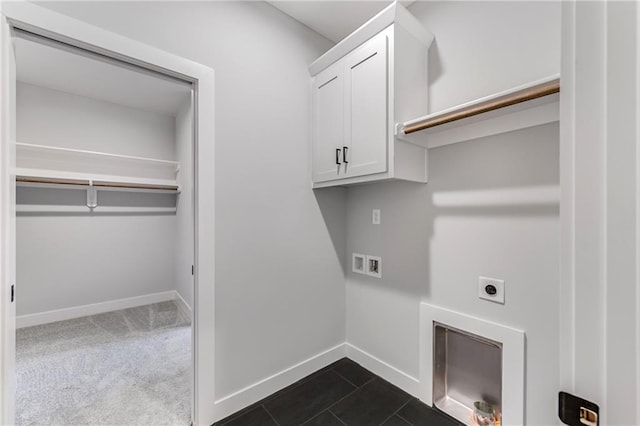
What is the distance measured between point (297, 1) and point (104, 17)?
1.14 metres

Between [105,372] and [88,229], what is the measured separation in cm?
190

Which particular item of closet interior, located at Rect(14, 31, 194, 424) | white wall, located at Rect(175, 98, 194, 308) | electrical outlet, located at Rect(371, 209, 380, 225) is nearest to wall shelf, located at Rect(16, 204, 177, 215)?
closet interior, located at Rect(14, 31, 194, 424)

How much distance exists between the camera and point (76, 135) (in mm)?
3117

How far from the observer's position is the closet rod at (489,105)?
1.08 meters

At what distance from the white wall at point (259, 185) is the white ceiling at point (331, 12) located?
2.4 inches

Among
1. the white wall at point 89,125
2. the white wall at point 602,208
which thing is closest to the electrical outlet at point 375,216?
the white wall at point 602,208

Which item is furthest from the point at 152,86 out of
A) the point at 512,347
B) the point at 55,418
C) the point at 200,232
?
the point at 512,347

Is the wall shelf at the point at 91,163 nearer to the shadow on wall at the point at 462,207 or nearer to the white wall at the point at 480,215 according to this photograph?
the shadow on wall at the point at 462,207

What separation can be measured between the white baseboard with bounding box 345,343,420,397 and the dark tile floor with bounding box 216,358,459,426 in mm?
37

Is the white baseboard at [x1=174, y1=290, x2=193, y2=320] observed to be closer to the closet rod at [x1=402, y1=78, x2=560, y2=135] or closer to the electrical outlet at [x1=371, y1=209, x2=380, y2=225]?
the electrical outlet at [x1=371, y1=209, x2=380, y2=225]

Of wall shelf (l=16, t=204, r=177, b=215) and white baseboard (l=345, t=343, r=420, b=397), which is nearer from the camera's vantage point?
white baseboard (l=345, t=343, r=420, b=397)

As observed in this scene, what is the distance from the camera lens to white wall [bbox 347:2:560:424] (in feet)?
4.25

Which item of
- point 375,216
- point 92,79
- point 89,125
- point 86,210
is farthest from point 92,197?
point 375,216

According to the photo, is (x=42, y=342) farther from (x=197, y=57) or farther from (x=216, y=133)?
(x=197, y=57)
